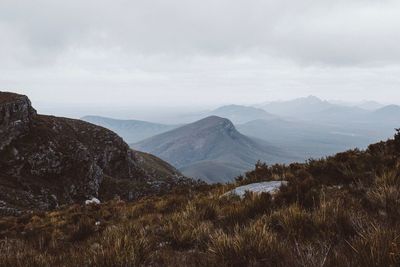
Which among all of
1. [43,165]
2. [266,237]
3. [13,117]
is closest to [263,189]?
[266,237]

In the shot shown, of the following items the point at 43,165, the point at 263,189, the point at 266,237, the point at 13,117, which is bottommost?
the point at 43,165

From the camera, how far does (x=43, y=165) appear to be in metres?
47.7

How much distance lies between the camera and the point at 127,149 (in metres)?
70.0

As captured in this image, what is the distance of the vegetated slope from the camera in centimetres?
4297

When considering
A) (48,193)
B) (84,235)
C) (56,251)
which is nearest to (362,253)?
(56,251)

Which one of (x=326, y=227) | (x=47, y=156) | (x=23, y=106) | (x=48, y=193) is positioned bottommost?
(x=48, y=193)

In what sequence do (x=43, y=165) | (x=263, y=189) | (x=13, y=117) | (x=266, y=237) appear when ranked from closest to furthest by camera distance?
1. (x=266, y=237)
2. (x=263, y=189)
3. (x=43, y=165)
4. (x=13, y=117)

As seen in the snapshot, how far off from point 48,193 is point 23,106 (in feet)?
56.1

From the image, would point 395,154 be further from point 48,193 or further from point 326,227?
point 48,193

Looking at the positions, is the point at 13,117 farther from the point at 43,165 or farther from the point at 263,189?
the point at 263,189

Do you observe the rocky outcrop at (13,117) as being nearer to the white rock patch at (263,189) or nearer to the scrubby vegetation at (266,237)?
the scrubby vegetation at (266,237)

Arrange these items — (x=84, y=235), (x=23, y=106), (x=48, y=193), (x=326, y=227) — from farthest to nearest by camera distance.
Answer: (x=23, y=106) → (x=48, y=193) → (x=84, y=235) → (x=326, y=227)

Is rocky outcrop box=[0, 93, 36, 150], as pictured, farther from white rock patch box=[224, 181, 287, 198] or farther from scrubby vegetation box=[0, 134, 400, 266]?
white rock patch box=[224, 181, 287, 198]

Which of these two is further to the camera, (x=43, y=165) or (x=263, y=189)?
(x=43, y=165)
